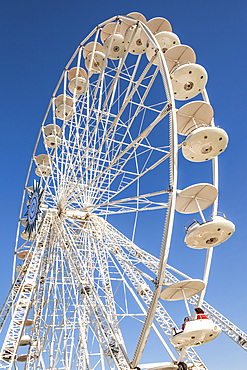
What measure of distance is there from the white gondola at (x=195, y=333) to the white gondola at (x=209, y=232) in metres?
1.72

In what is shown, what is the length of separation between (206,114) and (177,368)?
6.51 meters

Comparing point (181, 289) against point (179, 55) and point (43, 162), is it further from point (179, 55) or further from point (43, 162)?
point (43, 162)

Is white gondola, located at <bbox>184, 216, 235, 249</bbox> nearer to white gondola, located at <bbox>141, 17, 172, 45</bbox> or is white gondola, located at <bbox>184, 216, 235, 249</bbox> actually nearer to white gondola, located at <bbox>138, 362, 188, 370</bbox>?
white gondola, located at <bbox>138, 362, 188, 370</bbox>

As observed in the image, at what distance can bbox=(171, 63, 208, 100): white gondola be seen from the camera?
9555 mm

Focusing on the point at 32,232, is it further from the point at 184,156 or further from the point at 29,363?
the point at 184,156

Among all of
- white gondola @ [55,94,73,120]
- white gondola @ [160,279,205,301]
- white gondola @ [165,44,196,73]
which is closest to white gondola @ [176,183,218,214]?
white gondola @ [160,279,205,301]

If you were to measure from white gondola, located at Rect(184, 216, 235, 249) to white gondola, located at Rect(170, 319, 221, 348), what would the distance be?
5.63 ft

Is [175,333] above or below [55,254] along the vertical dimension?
below

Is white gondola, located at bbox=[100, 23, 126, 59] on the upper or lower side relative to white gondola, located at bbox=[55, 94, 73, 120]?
lower

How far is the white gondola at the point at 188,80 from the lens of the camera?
955 cm

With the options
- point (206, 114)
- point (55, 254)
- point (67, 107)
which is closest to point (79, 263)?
point (55, 254)

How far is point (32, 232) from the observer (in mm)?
15617

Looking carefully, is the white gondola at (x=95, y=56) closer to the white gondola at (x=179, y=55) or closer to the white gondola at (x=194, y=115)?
the white gondola at (x=179, y=55)

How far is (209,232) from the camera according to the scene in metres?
7.84
